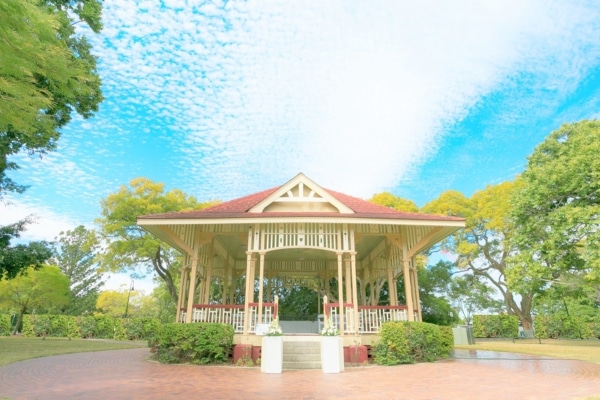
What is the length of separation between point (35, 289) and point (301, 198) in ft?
87.6

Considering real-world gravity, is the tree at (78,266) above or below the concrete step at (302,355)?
above

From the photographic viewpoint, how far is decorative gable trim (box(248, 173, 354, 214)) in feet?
→ 37.0

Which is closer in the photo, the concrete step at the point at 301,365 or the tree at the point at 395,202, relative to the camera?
the concrete step at the point at 301,365

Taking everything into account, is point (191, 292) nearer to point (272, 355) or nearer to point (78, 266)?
point (272, 355)

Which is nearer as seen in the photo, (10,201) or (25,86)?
(25,86)

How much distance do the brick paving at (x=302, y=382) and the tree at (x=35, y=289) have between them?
22511mm

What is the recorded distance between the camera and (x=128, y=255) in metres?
24.0

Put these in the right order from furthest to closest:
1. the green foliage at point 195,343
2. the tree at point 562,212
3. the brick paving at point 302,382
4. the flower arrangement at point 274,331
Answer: the tree at point 562,212
the green foliage at point 195,343
the flower arrangement at point 274,331
the brick paving at point 302,382

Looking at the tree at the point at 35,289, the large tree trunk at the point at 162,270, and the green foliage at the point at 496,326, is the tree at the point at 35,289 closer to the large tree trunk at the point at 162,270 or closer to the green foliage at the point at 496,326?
the large tree trunk at the point at 162,270

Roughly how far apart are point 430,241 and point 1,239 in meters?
14.7

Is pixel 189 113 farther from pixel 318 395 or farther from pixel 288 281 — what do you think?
pixel 318 395

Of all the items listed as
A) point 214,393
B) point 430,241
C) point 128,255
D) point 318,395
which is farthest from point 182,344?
point 128,255

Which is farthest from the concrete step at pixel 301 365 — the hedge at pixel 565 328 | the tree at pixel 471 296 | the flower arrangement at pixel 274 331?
the tree at pixel 471 296

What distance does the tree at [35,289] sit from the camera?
26719 millimetres
